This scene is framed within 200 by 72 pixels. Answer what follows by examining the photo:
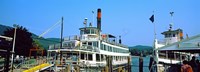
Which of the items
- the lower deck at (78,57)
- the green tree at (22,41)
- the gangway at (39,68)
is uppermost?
the green tree at (22,41)

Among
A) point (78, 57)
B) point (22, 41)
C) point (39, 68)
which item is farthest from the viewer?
point (22, 41)

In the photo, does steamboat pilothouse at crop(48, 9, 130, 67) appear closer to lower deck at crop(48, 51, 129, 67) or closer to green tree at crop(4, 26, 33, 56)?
lower deck at crop(48, 51, 129, 67)

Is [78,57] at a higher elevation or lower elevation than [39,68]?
higher

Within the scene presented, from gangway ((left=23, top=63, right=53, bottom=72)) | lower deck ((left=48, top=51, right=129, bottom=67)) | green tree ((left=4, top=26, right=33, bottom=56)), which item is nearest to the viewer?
gangway ((left=23, top=63, right=53, bottom=72))

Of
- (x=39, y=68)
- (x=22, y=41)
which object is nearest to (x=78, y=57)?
(x=39, y=68)

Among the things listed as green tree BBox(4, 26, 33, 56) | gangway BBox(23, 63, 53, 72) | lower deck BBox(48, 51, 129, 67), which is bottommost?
gangway BBox(23, 63, 53, 72)

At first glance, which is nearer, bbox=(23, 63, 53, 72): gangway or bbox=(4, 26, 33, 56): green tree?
bbox=(23, 63, 53, 72): gangway

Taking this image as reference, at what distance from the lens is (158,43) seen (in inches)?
1187

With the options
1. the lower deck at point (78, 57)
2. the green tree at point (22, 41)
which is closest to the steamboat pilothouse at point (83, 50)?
the lower deck at point (78, 57)

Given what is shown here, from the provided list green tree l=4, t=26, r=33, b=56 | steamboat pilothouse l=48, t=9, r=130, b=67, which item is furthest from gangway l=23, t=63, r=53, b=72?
green tree l=4, t=26, r=33, b=56

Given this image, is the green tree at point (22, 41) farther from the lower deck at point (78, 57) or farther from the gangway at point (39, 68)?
the gangway at point (39, 68)

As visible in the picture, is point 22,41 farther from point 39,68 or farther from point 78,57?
point 39,68

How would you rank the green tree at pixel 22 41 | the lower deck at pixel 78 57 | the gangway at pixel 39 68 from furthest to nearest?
the green tree at pixel 22 41 → the lower deck at pixel 78 57 → the gangway at pixel 39 68

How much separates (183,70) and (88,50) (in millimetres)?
17500
